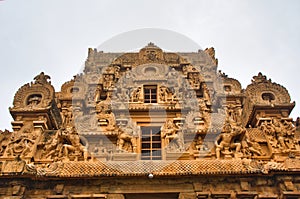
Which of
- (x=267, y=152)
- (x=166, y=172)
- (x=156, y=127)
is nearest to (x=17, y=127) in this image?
(x=156, y=127)

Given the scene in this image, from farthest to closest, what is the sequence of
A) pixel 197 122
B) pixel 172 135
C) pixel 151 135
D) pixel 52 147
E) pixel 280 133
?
pixel 151 135
pixel 197 122
pixel 172 135
pixel 280 133
pixel 52 147

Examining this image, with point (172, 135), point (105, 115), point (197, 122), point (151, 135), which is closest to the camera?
point (172, 135)

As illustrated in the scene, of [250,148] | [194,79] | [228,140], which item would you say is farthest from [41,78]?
[250,148]

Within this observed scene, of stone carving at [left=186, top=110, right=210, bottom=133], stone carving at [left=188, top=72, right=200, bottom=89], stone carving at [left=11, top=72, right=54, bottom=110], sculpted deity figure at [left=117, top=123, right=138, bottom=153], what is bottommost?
sculpted deity figure at [left=117, top=123, right=138, bottom=153]

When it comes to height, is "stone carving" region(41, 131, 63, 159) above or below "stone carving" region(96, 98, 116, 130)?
below

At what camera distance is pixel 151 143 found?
14977 millimetres

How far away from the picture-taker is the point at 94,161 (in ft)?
43.5

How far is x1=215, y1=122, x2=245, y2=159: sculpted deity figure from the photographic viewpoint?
1380 cm

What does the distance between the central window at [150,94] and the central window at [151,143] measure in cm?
193

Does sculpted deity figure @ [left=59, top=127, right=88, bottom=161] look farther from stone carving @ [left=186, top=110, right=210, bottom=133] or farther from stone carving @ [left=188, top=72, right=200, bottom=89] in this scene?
stone carving @ [left=188, top=72, right=200, bottom=89]

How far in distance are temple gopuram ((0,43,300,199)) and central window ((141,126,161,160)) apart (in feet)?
0.15

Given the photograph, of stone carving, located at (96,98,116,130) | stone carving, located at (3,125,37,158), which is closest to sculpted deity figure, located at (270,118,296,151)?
stone carving, located at (96,98,116,130)

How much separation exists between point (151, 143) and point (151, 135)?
1.79 feet

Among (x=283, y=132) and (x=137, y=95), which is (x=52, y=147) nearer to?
(x=137, y=95)
